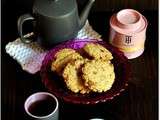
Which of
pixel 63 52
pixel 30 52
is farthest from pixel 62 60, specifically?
pixel 30 52

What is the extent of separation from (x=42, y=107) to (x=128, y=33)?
256 millimetres

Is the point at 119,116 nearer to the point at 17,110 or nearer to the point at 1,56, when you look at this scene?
the point at 17,110

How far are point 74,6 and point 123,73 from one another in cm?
18

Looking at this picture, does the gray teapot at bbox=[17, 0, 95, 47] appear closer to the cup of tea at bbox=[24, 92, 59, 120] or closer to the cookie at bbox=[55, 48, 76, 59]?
the cookie at bbox=[55, 48, 76, 59]

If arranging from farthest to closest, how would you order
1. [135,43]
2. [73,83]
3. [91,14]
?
[91,14], [135,43], [73,83]

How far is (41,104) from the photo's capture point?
0.79 metres

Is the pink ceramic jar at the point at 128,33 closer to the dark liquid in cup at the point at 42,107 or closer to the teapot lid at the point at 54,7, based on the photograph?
the teapot lid at the point at 54,7

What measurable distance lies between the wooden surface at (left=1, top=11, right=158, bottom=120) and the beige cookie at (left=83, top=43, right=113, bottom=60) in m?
0.09

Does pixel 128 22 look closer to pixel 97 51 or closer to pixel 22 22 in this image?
pixel 97 51

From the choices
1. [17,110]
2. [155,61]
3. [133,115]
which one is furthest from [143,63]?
[17,110]

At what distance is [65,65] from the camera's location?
0.84 m

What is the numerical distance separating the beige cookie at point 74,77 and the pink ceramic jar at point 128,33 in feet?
0.44

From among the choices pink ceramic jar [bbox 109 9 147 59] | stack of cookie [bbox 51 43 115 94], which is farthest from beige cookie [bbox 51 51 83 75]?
pink ceramic jar [bbox 109 9 147 59]

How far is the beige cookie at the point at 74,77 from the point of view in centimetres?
81
